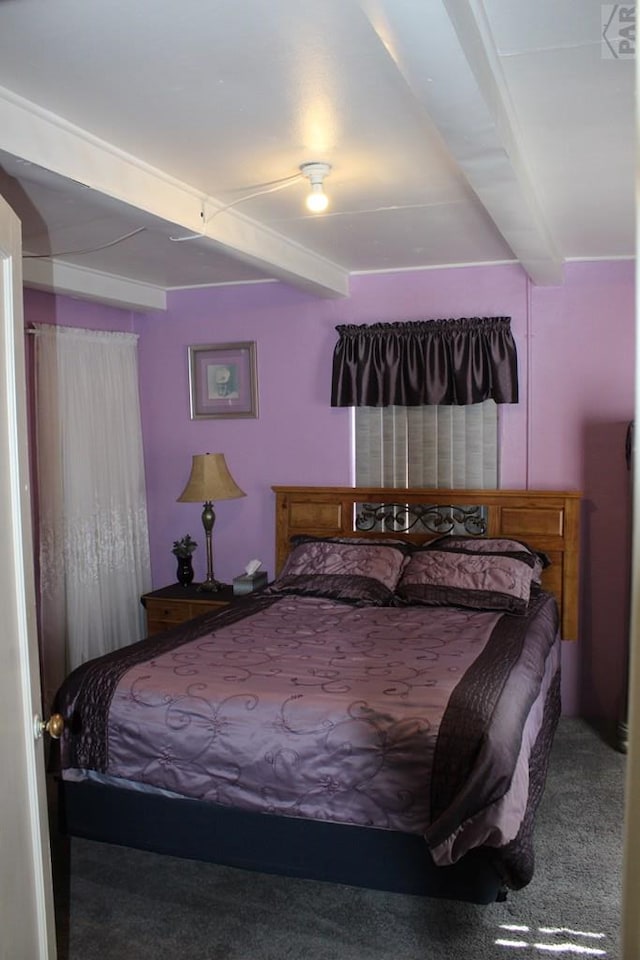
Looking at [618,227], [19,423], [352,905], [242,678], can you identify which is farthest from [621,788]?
[19,423]

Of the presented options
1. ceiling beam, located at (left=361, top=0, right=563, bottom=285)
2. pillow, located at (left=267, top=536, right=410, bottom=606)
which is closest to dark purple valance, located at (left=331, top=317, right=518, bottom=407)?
pillow, located at (left=267, top=536, right=410, bottom=606)

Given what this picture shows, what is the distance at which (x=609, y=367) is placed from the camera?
4.27 metres

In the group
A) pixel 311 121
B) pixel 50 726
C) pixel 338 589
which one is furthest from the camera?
pixel 338 589

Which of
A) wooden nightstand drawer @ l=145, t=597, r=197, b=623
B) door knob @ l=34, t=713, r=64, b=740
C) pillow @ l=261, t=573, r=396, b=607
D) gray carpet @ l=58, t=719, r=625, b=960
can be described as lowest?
gray carpet @ l=58, t=719, r=625, b=960

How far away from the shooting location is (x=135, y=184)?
104 inches

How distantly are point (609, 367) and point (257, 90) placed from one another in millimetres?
2746

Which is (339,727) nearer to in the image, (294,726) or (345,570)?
(294,726)

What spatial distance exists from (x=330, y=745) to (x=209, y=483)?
91.7 inches

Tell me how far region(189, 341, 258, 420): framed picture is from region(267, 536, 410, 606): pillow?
1.03 metres

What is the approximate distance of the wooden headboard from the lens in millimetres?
4312

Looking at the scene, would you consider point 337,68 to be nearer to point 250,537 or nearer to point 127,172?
point 127,172

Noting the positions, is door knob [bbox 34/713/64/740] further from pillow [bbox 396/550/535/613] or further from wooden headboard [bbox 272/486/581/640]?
wooden headboard [bbox 272/486/581/640]

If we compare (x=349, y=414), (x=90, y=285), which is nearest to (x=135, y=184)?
(x=90, y=285)

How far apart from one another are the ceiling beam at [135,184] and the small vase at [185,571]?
73.8 inches
